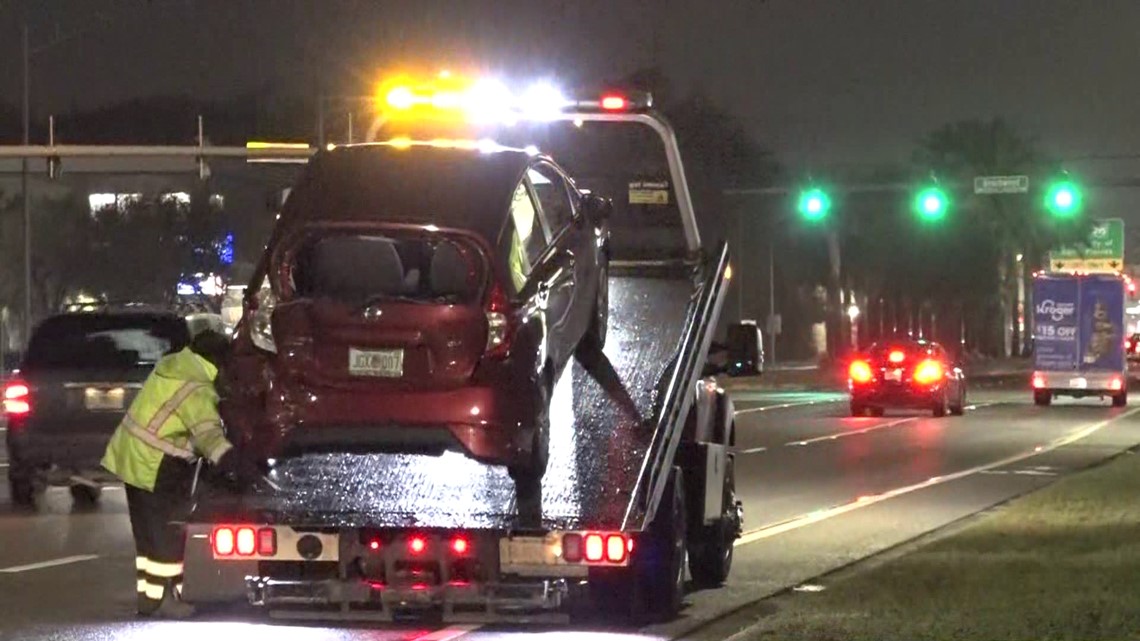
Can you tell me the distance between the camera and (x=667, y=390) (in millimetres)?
11031

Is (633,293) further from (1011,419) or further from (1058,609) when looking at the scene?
(1011,419)

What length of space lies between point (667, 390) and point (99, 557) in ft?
20.3

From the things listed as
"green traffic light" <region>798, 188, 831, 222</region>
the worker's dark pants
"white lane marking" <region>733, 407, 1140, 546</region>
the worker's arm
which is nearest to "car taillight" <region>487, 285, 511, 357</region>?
the worker's arm

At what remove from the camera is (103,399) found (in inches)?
732

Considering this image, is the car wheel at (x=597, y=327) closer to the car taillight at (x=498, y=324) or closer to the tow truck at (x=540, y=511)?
the tow truck at (x=540, y=511)

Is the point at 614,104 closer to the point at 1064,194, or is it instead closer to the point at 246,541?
the point at 246,541

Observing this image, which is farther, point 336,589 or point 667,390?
point 667,390

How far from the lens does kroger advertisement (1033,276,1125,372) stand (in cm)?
4459

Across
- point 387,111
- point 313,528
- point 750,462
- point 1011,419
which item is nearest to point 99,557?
point 387,111

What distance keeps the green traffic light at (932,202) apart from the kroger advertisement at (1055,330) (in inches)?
127

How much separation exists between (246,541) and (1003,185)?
3500cm

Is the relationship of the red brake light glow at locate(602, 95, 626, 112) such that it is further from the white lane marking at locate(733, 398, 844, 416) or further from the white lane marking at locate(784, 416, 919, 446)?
the white lane marking at locate(733, 398, 844, 416)

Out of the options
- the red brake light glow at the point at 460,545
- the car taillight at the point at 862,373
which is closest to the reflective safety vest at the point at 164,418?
the red brake light glow at the point at 460,545

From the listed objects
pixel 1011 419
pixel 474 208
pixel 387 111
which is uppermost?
pixel 387 111
